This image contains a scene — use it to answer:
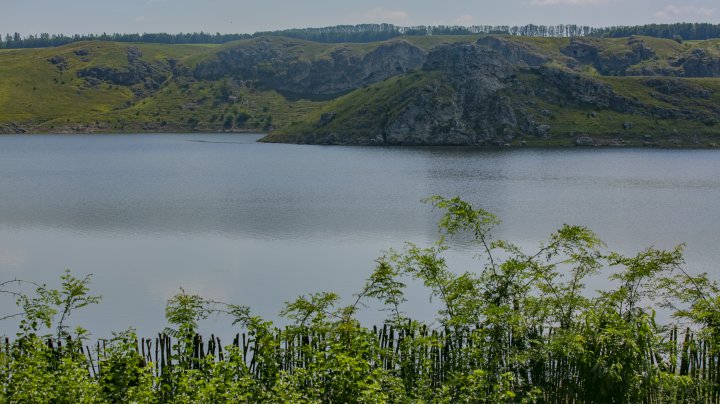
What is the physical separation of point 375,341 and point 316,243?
35384 mm

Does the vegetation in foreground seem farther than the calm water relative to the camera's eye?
No

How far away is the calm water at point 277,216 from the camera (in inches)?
1614

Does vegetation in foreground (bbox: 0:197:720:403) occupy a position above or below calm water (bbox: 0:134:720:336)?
above

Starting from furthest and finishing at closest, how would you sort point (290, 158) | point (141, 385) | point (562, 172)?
1. point (290, 158)
2. point (562, 172)
3. point (141, 385)

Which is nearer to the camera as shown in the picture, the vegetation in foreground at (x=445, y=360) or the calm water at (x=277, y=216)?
the vegetation in foreground at (x=445, y=360)

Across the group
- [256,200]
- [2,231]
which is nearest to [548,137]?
[256,200]

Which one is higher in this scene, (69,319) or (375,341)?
(375,341)

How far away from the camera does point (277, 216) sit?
67.8 meters

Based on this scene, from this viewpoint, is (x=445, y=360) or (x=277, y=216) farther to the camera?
(x=277, y=216)

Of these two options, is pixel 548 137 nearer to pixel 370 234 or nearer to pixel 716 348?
pixel 370 234

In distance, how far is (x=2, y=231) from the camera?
2275 inches

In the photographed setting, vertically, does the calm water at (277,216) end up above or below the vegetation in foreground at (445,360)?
below

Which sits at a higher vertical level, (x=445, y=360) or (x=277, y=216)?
(x=445, y=360)

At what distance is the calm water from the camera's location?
41.0 m
